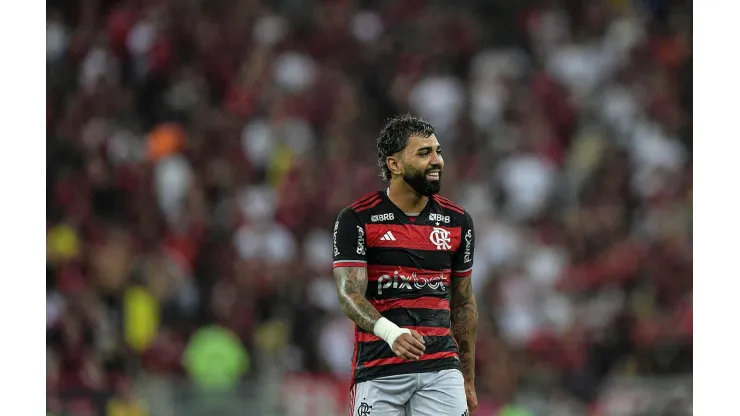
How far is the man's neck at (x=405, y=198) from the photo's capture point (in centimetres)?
567

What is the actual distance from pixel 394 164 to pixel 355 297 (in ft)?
2.47

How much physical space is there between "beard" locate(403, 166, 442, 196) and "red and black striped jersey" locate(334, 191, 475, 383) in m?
0.15

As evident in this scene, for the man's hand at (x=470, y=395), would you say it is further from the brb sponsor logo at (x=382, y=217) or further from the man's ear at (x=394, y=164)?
the man's ear at (x=394, y=164)

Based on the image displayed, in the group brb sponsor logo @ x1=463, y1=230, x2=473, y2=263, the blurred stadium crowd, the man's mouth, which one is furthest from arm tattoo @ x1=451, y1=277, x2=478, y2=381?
the blurred stadium crowd

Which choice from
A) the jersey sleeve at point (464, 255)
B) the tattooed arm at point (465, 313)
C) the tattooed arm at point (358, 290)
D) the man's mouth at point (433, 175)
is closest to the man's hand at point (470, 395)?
the tattooed arm at point (465, 313)

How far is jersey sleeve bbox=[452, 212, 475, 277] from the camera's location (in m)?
5.77

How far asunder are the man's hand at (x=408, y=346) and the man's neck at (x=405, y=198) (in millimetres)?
790

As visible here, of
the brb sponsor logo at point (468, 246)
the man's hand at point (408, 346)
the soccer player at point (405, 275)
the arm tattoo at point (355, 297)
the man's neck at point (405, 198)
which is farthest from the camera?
the brb sponsor logo at point (468, 246)

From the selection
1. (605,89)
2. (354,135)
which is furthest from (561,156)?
(354,135)

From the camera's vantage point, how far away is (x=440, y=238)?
5656mm

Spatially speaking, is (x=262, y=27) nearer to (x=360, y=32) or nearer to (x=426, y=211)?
(x=360, y=32)

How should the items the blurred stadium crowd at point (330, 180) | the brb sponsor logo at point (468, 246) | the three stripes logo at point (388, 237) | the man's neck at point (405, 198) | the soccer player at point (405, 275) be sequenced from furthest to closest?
1. the blurred stadium crowd at point (330, 180)
2. the brb sponsor logo at point (468, 246)
3. the man's neck at point (405, 198)
4. the three stripes logo at point (388, 237)
5. the soccer player at point (405, 275)

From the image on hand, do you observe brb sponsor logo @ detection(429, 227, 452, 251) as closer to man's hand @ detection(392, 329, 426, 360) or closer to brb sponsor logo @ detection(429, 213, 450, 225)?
brb sponsor logo @ detection(429, 213, 450, 225)

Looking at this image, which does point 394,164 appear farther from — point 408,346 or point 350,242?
point 408,346
